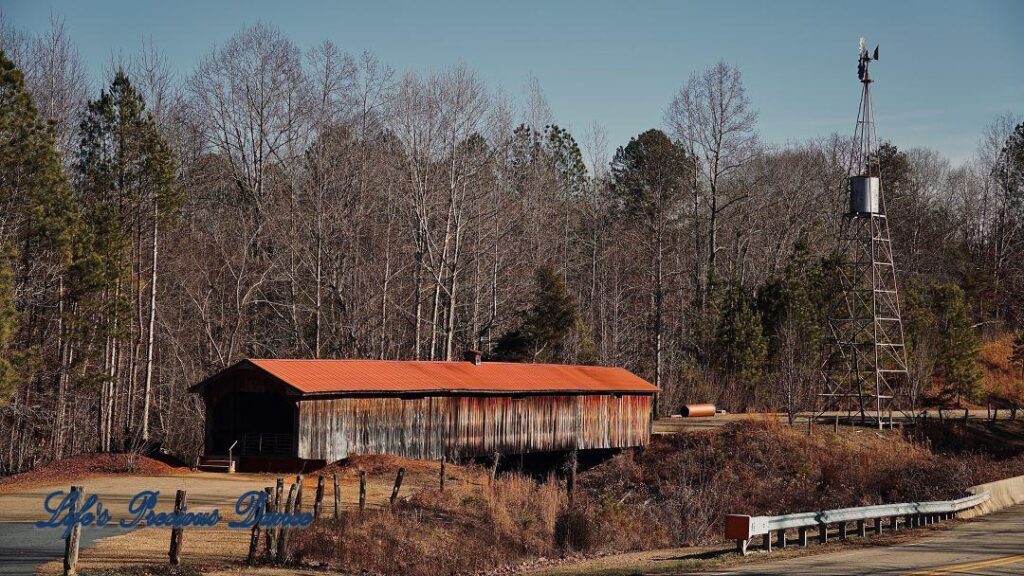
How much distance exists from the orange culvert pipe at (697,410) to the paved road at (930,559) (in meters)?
28.2

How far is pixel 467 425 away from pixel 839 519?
17.4 metres

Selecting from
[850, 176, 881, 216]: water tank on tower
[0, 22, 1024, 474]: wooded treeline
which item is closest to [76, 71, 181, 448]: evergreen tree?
[0, 22, 1024, 474]: wooded treeline

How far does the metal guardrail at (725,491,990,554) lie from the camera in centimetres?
1802

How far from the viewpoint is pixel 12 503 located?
24.0m

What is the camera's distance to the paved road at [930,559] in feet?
51.0

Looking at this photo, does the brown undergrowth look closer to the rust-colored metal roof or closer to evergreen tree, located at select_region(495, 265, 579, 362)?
A: the rust-colored metal roof

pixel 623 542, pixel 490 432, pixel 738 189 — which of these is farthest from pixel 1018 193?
pixel 623 542

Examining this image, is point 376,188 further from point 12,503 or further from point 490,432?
point 12,503

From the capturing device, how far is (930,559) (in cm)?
1691

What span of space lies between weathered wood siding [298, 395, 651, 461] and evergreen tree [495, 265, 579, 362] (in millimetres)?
7572

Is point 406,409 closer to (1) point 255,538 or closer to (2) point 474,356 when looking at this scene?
(2) point 474,356

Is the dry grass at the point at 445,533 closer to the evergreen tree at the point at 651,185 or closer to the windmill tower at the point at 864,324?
the windmill tower at the point at 864,324

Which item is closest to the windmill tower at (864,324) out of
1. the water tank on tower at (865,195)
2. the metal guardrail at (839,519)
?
the water tank on tower at (865,195)

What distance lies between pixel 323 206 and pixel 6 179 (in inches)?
737
